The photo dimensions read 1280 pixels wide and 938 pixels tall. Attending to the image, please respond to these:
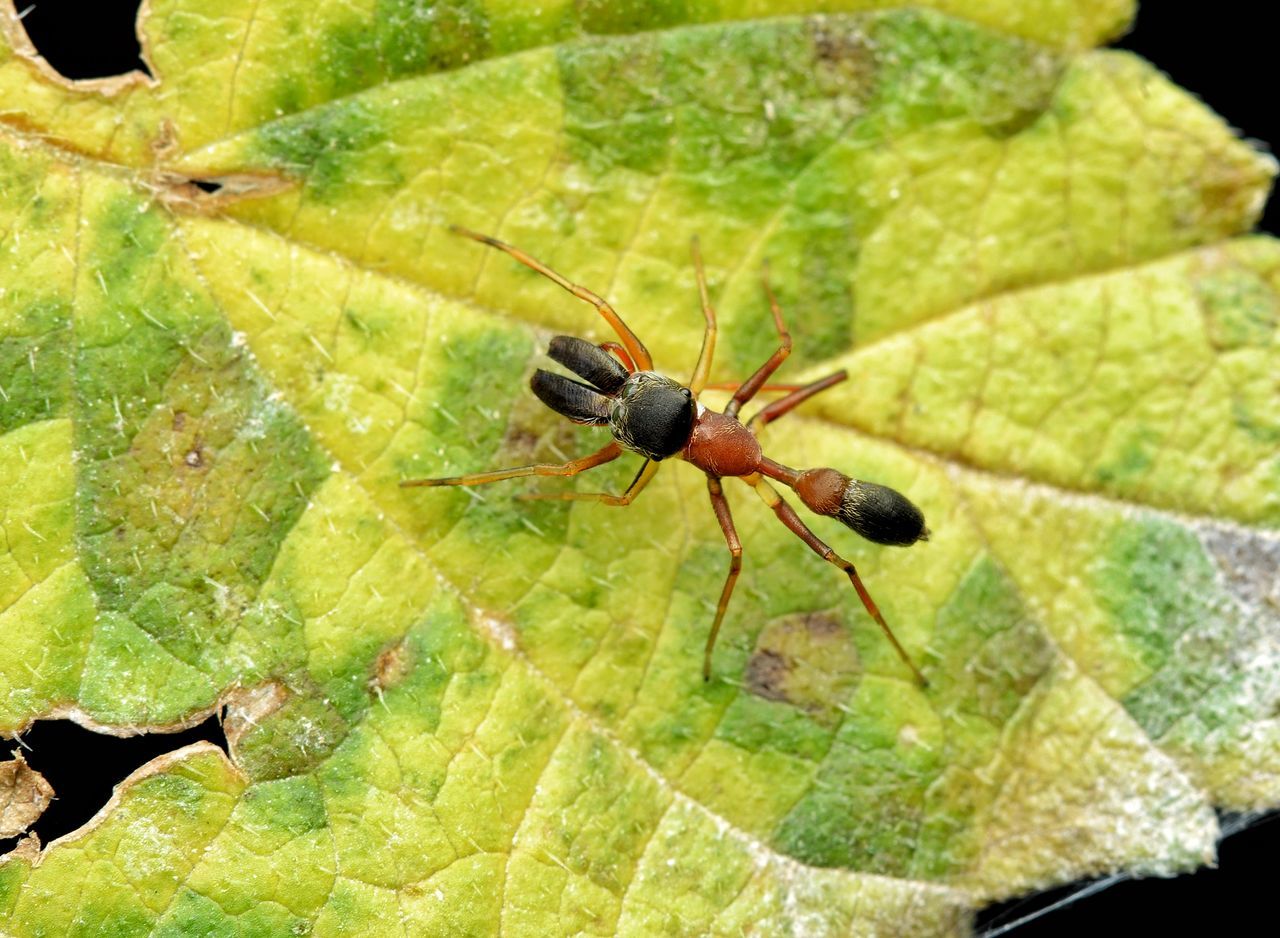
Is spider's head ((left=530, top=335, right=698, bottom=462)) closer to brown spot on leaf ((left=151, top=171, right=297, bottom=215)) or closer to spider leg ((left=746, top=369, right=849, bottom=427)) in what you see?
spider leg ((left=746, top=369, right=849, bottom=427))

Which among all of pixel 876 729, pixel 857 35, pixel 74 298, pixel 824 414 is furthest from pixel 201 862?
pixel 857 35

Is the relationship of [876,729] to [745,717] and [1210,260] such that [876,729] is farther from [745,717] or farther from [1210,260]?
[1210,260]

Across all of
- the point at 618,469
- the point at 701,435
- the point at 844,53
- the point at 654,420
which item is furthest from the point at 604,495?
the point at 844,53

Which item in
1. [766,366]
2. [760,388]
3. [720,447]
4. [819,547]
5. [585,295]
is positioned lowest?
[819,547]

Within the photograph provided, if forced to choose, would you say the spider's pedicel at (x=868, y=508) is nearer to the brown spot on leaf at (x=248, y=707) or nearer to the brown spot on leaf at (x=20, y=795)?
the brown spot on leaf at (x=248, y=707)

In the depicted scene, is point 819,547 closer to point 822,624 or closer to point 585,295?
point 822,624

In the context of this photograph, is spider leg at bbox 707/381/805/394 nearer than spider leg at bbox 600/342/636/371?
No

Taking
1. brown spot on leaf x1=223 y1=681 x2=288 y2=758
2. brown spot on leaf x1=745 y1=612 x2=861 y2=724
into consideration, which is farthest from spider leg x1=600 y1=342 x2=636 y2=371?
brown spot on leaf x1=223 y1=681 x2=288 y2=758
